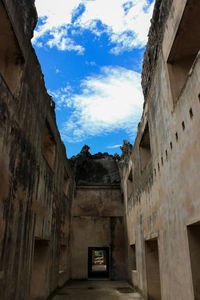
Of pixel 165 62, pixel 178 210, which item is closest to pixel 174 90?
pixel 165 62

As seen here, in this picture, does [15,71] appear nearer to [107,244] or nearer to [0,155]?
[0,155]

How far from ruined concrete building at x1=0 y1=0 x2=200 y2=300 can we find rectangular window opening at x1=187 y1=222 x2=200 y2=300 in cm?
2

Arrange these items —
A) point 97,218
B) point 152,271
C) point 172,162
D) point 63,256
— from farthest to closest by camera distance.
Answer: point 97,218 → point 63,256 → point 152,271 → point 172,162

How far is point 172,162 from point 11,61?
391cm

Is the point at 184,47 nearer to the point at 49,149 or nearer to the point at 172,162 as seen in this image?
the point at 172,162

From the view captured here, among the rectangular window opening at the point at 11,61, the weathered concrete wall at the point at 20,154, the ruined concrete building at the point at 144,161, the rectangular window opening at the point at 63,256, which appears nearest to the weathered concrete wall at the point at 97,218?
the rectangular window opening at the point at 63,256

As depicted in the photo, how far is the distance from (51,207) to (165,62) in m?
5.72

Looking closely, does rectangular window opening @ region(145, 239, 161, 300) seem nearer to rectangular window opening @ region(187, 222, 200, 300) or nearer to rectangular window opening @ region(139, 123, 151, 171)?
rectangular window opening @ region(139, 123, 151, 171)

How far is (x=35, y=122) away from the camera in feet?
20.5

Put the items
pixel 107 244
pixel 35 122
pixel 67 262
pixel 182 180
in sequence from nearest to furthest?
pixel 182 180 → pixel 35 122 → pixel 67 262 → pixel 107 244

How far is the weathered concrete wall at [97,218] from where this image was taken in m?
13.4

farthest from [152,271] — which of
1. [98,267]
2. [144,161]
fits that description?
[98,267]

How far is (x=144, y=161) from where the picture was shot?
9.09 m

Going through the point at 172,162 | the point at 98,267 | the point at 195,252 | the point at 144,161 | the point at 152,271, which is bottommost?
the point at 98,267
